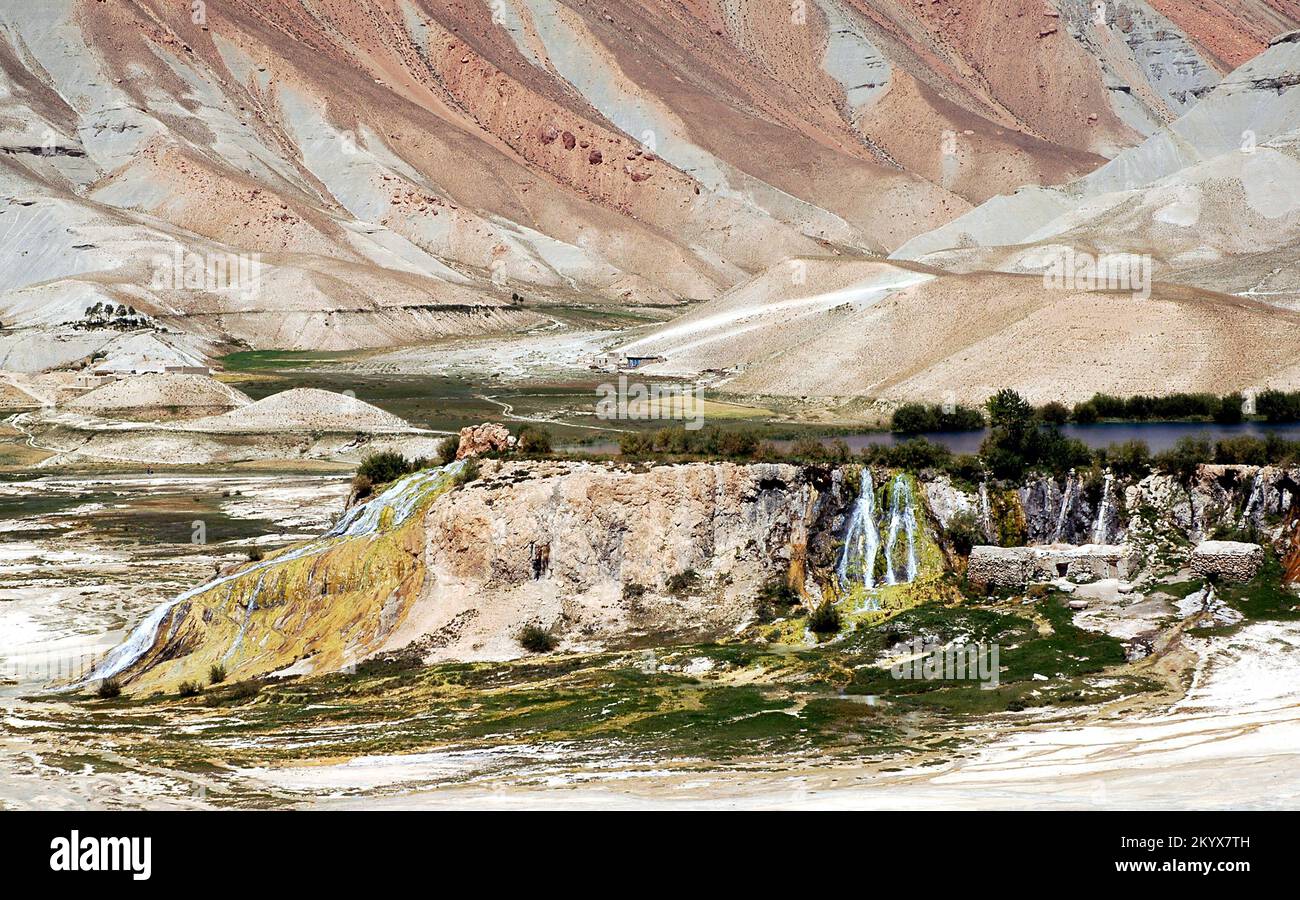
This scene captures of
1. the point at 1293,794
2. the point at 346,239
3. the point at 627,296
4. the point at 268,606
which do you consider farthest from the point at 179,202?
the point at 1293,794

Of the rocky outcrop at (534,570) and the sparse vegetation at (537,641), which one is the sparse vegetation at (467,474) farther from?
the sparse vegetation at (537,641)

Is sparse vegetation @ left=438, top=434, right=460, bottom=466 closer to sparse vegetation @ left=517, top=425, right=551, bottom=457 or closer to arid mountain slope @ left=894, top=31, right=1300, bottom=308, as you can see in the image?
sparse vegetation @ left=517, top=425, right=551, bottom=457

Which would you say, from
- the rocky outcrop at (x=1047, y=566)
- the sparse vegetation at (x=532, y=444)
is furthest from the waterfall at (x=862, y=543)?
the sparse vegetation at (x=532, y=444)

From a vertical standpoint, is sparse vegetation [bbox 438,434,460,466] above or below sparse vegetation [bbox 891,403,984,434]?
below

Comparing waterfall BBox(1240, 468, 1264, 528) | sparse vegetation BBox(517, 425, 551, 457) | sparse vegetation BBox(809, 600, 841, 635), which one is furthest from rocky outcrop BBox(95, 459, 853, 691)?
waterfall BBox(1240, 468, 1264, 528)

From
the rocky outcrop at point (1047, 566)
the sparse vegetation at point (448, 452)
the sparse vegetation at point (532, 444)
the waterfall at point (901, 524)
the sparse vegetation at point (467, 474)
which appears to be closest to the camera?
the rocky outcrop at point (1047, 566)

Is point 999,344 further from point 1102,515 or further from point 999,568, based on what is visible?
point 999,568

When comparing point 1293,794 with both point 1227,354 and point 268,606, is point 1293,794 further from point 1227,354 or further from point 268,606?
point 1227,354
